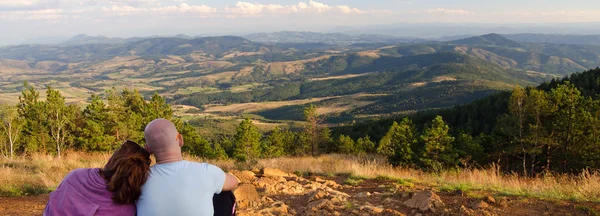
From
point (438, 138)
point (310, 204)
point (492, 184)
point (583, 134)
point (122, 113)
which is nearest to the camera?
point (310, 204)

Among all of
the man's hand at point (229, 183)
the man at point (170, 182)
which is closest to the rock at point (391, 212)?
the man's hand at point (229, 183)

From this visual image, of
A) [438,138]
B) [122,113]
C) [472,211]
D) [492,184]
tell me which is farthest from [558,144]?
[122,113]

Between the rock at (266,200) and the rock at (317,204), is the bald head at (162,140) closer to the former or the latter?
the rock at (317,204)

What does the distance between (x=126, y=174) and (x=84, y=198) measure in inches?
15.0

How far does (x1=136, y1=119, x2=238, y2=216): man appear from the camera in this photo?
8.71 ft

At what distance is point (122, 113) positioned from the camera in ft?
73.2

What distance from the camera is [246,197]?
18.1 ft

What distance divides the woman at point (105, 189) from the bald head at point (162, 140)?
11 centimetres

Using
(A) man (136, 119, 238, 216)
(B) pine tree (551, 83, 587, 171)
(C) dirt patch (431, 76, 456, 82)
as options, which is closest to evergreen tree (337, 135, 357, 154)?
(B) pine tree (551, 83, 587, 171)

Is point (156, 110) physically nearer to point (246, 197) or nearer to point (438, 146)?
point (438, 146)

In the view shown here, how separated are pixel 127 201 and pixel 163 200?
0.29 meters

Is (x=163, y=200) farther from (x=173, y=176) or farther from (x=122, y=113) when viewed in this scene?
(x=122, y=113)

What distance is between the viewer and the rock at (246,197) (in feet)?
17.5

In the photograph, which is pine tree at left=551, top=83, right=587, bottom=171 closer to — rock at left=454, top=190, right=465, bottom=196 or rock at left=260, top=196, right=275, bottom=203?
rock at left=454, top=190, right=465, bottom=196
